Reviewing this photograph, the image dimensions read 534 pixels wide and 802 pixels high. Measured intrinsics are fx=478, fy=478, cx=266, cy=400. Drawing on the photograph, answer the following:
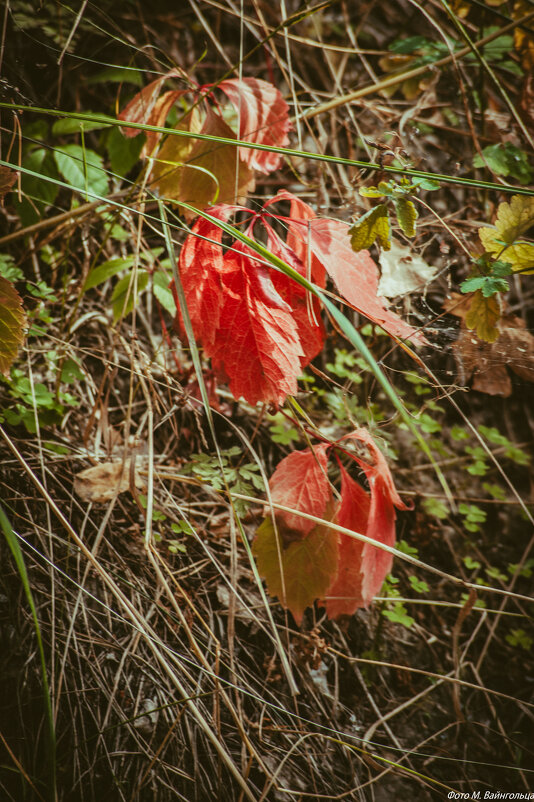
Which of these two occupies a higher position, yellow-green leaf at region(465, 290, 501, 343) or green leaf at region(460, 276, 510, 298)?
green leaf at region(460, 276, 510, 298)

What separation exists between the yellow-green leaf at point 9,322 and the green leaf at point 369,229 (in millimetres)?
686

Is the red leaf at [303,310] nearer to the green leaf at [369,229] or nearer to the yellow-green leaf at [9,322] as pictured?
the green leaf at [369,229]

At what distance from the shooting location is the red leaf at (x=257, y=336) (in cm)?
93

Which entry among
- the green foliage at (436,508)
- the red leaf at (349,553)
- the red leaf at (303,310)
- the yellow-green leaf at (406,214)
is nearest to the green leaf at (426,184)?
the yellow-green leaf at (406,214)

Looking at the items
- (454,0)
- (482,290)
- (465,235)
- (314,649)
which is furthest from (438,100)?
(314,649)

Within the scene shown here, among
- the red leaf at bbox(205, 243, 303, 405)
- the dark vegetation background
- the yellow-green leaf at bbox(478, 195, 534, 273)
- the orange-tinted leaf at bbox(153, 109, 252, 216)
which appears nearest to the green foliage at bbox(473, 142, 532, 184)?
the dark vegetation background

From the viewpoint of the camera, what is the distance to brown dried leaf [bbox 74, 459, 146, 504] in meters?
1.12

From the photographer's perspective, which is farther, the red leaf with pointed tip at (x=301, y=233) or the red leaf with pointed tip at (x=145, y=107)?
the red leaf with pointed tip at (x=145, y=107)

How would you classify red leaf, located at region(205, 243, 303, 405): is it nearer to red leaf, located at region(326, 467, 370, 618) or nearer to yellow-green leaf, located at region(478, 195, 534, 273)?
red leaf, located at region(326, 467, 370, 618)

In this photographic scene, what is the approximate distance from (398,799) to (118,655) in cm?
71

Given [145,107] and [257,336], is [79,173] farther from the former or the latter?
[257,336]

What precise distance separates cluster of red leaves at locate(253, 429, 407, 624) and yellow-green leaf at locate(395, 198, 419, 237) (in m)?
0.43

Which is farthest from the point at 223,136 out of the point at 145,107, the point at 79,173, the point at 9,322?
the point at 9,322

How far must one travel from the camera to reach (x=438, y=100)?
176cm
